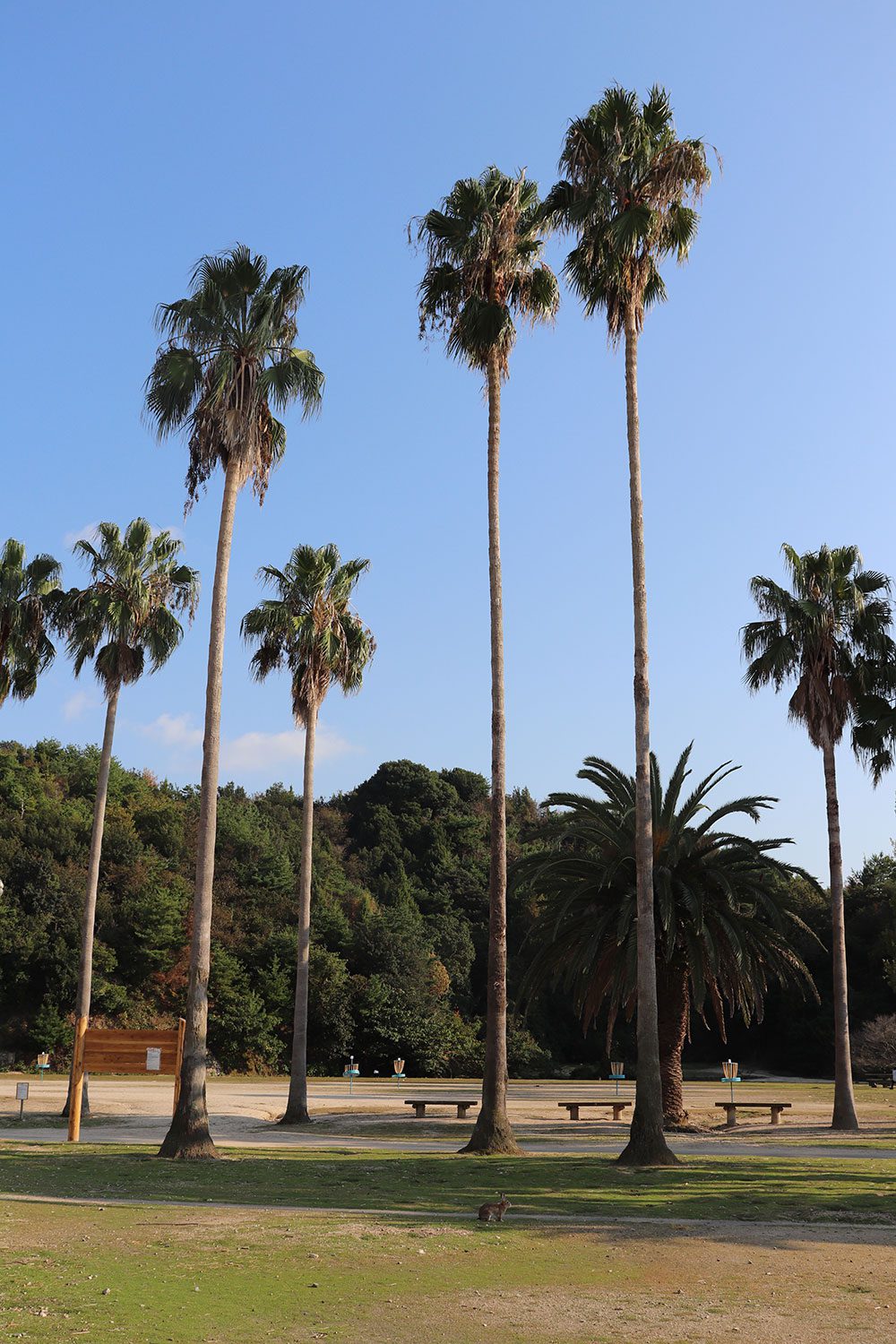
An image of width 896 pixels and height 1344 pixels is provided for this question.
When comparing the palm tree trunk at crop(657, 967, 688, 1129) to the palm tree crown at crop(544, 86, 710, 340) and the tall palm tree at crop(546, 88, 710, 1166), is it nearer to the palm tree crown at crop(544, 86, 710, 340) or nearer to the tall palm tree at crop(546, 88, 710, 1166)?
the tall palm tree at crop(546, 88, 710, 1166)

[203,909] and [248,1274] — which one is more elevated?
[203,909]

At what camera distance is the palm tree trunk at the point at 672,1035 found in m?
25.9

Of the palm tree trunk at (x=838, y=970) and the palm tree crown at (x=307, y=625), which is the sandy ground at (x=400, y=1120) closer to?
the palm tree trunk at (x=838, y=970)

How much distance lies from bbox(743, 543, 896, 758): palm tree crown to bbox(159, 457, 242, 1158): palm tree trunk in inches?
604

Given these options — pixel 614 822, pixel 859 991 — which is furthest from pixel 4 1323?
pixel 859 991

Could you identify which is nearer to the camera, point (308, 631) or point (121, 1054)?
point (121, 1054)

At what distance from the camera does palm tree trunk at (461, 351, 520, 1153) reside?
780 inches

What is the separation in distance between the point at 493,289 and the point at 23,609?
589 inches

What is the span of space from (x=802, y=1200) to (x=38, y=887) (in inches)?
1879

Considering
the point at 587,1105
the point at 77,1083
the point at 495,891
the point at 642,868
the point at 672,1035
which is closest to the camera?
the point at 642,868

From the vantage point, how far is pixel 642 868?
1858cm

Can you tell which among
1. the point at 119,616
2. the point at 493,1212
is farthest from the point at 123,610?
the point at 493,1212

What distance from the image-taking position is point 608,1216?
12.4m

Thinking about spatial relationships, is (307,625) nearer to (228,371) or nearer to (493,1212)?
(228,371)
